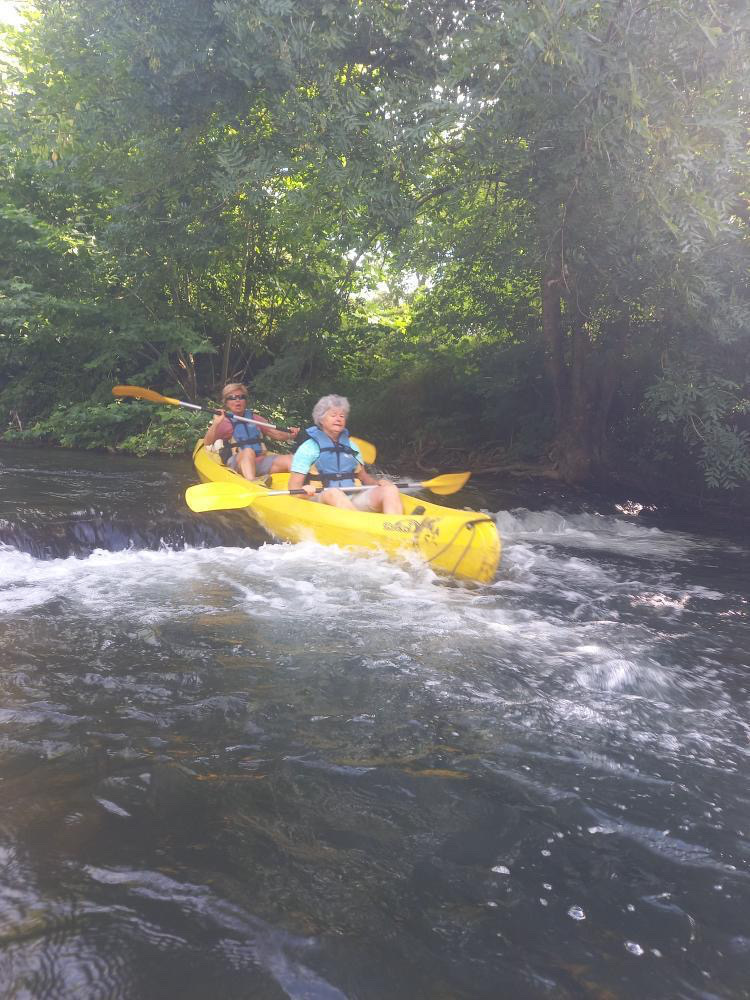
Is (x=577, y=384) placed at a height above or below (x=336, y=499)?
above

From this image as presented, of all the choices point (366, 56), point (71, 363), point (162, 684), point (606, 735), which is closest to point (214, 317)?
point (71, 363)

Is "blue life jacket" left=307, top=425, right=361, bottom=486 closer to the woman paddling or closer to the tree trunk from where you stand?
the woman paddling

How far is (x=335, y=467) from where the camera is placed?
580 centimetres

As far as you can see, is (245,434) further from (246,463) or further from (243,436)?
(246,463)

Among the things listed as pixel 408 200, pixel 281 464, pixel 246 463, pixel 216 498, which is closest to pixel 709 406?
pixel 408 200

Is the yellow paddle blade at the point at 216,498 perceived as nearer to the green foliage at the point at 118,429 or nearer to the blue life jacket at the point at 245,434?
the blue life jacket at the point at 245,434

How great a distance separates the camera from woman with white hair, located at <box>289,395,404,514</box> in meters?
5.55

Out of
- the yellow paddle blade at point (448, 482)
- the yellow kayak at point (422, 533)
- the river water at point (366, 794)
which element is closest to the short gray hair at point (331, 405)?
the yellow kayak at point (422, 533)

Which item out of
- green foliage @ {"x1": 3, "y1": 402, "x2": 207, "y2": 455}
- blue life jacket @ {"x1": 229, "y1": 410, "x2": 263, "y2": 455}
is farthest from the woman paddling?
green foliage @ {"x1": 3, "y1": 402, "x2": 207, "y2": 455}

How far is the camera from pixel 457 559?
500cm

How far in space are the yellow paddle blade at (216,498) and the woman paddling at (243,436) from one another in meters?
1.54

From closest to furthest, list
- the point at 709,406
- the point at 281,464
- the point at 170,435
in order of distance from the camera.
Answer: the point at 709,406 < the point at 281,464 < the point at 170,435

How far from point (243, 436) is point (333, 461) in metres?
2.05

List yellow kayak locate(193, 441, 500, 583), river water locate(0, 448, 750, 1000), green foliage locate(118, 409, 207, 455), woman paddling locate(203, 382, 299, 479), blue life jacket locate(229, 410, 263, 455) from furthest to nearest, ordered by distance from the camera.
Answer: green foliage locate(118, 409, 207, 455) < blue life jacket locate(229, 410, 263, 455) < woman paddling locate(203, 382, 299, 479) < yellow kayak locate(193, 441, 500, 583) < river water locate(0, 448, 750, 1000)
